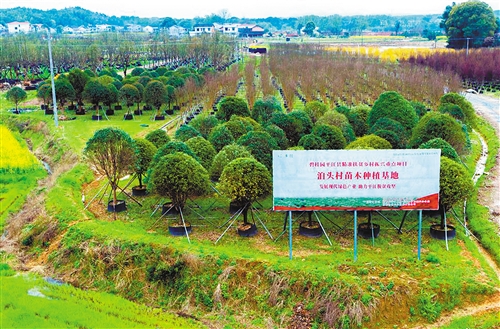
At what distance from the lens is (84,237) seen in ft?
54.5

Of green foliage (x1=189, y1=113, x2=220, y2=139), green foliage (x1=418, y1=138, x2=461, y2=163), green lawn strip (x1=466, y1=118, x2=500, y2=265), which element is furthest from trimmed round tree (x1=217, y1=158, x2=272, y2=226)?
green foliage (x1=189, y1=113, x2=220, y2=139)

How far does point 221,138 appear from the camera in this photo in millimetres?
22188

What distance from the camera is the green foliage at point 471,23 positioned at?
73562 mm

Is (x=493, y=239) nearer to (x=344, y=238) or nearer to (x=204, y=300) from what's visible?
(x=344, y=238)

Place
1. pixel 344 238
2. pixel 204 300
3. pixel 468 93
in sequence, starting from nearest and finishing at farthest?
pixel 204 300, pixel 344 238, pixel 468 93

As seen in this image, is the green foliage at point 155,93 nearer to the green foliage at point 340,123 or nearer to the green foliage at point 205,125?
the green foliage at point 205,125

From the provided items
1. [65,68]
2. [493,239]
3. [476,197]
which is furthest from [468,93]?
[65,68]

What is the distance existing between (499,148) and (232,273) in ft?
68.1

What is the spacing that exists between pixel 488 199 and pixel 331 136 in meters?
6.53

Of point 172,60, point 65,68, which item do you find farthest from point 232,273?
point 172,60

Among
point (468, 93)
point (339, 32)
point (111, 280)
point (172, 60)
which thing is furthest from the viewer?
point (339, 32)

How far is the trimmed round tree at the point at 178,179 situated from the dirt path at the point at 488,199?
7.89m

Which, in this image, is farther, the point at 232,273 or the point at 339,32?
the point at 339,32

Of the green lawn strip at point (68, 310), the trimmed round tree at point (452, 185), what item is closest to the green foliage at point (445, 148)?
the trimmed round tree at point (452, 185)
